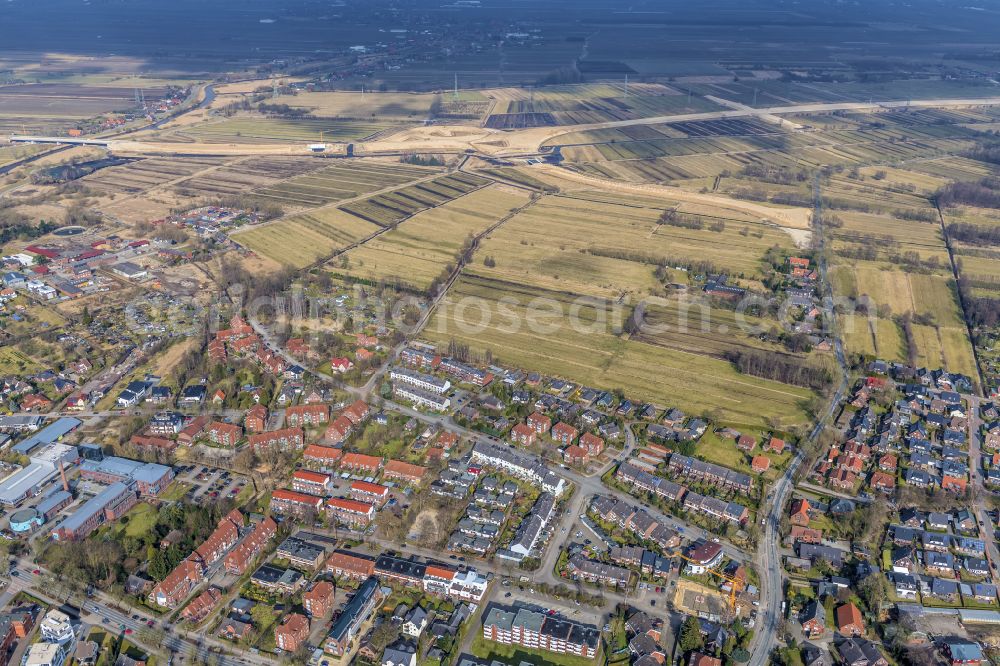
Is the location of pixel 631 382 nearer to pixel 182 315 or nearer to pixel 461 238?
pixel 461 238

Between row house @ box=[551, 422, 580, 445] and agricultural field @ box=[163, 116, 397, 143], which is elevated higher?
agricultural field @ box=[163, 116, 397, 143]

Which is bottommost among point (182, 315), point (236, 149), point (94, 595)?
point (94, 595)

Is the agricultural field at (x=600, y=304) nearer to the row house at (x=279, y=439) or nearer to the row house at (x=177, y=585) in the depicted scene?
the row house at (x=279, y=439)

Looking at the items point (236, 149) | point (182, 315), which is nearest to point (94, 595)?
point (182, 315)

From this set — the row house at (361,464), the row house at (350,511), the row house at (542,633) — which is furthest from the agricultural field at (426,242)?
the row house at (542,633)

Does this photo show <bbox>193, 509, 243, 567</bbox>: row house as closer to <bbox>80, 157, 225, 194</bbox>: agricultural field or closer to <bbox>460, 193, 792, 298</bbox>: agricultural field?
<bbox>460, 193, 792, 298</bbox>: agricultural field

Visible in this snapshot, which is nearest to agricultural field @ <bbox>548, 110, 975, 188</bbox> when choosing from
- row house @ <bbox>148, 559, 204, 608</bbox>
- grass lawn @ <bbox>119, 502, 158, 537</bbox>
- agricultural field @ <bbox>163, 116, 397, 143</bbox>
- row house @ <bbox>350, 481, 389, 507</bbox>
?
agricultural field @ <bbox>163, 116, 397, 143</bbox>
